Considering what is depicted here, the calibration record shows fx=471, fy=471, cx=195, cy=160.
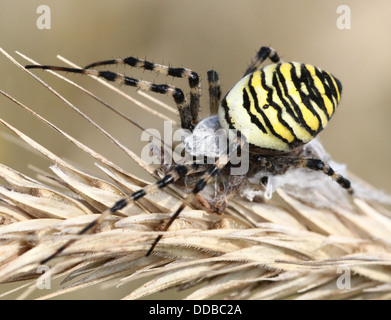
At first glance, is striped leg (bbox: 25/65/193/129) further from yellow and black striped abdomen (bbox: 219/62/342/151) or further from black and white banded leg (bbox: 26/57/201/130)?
yellow and black striped abdomen (bbox: 219/62/342/151)

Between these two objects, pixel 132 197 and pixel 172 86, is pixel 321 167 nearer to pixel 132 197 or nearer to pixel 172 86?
pixel 172 86

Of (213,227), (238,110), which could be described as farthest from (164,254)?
(238,110)

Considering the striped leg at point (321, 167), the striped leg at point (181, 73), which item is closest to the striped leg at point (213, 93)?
the striped leg at point (181, 73)

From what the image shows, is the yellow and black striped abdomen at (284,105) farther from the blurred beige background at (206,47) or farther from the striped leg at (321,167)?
the blurred beige background at (206,47)

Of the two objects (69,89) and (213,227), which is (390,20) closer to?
(69,89)

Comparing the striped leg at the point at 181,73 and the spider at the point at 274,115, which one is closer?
the spider at the point at 274,115
